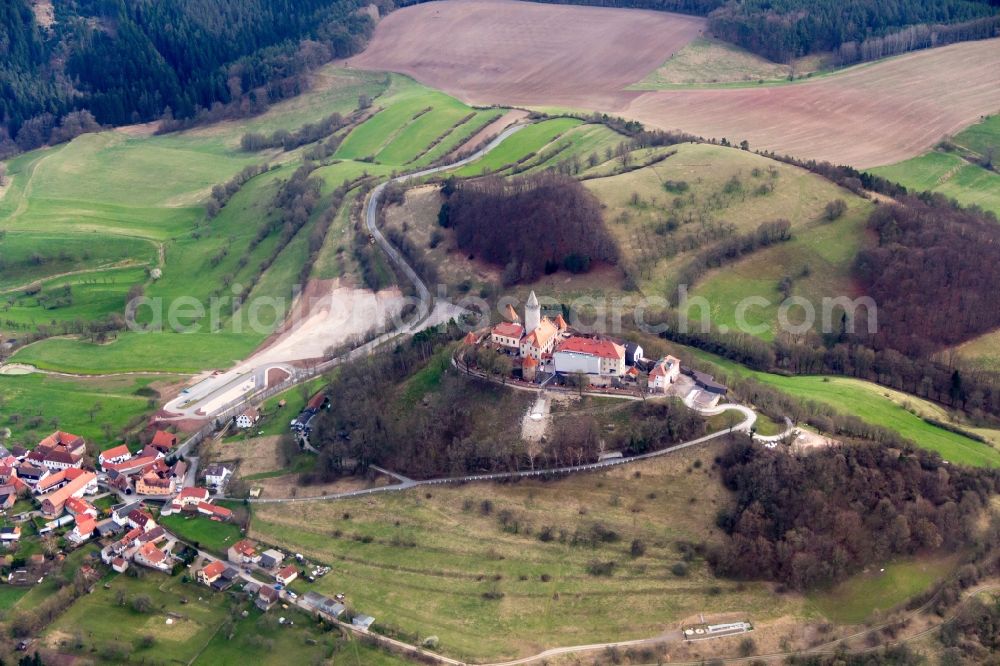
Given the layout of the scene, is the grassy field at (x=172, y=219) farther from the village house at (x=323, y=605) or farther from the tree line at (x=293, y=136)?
the village house at (x=323, y=605)

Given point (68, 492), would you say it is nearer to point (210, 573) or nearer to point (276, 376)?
point (210, 573)

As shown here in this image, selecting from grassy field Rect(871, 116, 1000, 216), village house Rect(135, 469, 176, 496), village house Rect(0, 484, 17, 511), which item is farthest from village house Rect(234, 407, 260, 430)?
grassy field Rect(871, 116, 1000, 216)

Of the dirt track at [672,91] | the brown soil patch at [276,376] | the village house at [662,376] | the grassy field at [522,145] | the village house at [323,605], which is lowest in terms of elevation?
the village house at [323,605]

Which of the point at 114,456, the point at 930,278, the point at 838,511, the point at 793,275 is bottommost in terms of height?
the point at 114,456

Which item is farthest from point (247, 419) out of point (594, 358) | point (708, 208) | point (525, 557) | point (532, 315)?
point (708, 208)

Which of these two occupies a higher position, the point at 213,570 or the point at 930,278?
the point at 930,278

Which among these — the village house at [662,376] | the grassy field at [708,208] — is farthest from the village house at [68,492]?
the grassy field at [708,208]

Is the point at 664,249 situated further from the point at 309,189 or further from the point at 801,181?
the point at 309,189
